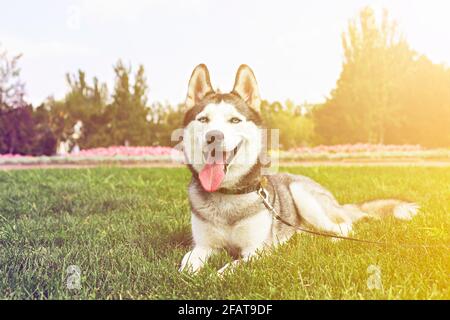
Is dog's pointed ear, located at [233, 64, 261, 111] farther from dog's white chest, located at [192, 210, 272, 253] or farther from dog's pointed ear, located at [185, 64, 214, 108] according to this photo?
dog's white chest, located at [192, 210, 272, 253]

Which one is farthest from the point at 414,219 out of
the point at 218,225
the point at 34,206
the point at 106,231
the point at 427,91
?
the point at 427,91

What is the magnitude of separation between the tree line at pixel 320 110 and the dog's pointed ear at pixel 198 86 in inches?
233

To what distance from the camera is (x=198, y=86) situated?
2.95 metres

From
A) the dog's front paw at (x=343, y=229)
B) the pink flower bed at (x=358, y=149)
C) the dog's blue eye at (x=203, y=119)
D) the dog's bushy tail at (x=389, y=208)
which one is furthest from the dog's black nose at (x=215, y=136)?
the pink flower bed at (x=358, y=149)

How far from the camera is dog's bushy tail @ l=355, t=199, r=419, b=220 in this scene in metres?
3.78

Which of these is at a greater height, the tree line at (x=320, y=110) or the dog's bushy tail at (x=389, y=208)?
the tree line at (x=320, y=110)

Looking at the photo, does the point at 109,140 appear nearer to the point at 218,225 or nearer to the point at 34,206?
the point at 34,206

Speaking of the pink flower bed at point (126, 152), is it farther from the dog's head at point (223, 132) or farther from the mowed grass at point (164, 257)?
the dog's head at point (223, 132)

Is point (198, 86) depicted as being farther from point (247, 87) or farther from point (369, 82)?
point (369, 82)

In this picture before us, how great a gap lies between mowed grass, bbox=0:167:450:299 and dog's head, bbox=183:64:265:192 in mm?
513

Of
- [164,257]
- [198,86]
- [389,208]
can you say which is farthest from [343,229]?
[198,86]

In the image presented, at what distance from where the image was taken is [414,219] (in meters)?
3.62

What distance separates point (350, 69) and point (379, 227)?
9.43 metres

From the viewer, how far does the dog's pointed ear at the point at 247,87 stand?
114 inches
